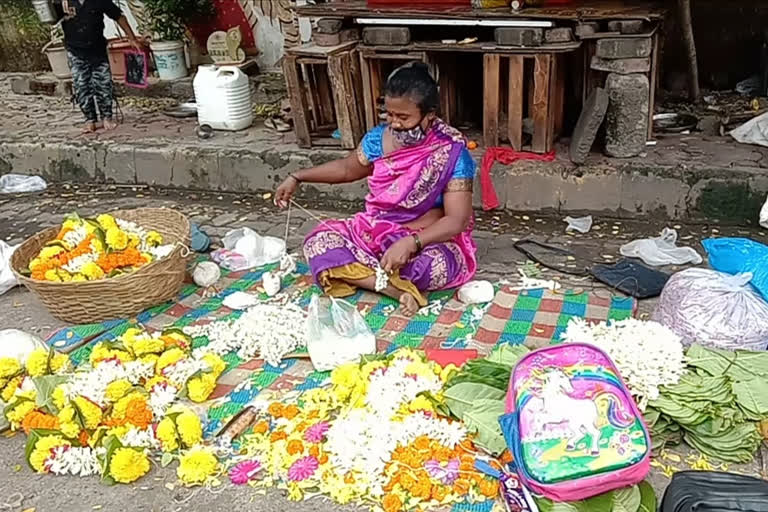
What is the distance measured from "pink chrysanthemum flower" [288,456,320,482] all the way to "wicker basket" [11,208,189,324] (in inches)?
54.2

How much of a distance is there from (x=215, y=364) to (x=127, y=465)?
0.60 meters

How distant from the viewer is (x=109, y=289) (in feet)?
11.2

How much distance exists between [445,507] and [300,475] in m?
0.48

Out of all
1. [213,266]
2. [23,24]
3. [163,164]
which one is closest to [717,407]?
[213,266]

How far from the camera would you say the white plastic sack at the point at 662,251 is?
3875mm

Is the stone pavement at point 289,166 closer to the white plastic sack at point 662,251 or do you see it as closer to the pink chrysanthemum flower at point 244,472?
the white plastic sack at point 662,251

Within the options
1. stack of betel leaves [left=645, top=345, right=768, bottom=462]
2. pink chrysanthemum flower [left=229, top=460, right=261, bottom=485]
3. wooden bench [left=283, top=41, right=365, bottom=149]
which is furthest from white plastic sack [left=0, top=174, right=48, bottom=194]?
stack of betel leaves [left=645, top=345, right=768, bottom=462]

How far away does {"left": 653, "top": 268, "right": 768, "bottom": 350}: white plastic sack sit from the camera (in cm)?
281

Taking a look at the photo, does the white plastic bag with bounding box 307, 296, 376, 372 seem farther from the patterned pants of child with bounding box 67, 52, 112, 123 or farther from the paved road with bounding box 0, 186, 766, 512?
the patterned pants of child with bounding box 67, 52, 112, 123

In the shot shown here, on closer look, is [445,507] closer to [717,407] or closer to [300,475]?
[300,475]

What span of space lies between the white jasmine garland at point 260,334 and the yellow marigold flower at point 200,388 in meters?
0.31

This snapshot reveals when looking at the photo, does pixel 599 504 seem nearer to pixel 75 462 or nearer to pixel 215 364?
pixel 215 364

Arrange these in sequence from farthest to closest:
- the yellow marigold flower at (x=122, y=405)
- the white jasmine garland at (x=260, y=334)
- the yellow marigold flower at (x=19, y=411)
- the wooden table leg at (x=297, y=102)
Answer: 1. the wooden table leg at (x=297, y=102)
2. the white jasmine garland at (x=260, y=334)
3. the yellow marigold flower at (x=19, y=411)
4. the yellow marigold flower at (x=122, y=405)

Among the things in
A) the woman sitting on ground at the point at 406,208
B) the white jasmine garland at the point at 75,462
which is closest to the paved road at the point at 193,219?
the white jasmine garland at the point at 75,462
